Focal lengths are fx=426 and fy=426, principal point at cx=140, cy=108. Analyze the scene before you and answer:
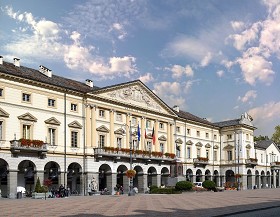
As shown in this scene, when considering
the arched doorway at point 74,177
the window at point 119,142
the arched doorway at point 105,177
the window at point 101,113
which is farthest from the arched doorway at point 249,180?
the arched doorway at point 74,177

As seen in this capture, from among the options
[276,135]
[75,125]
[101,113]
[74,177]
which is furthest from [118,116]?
[276,135]

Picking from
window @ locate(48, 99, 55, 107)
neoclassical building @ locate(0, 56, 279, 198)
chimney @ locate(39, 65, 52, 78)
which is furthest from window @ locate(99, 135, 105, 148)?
chimney @ locate(39, 65, 52, 78)

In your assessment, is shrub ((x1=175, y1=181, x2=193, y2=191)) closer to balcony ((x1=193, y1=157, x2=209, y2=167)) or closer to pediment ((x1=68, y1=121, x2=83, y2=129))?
pediment ((x1=68, y1=121, x2=83, y2=129))

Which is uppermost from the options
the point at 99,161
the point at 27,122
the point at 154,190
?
the point at 27,122

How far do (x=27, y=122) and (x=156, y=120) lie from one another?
2717 cm

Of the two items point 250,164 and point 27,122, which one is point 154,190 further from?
point 250,164

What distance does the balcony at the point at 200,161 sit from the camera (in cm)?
8319

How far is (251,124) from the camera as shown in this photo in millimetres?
94875

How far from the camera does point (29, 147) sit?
5053 cm

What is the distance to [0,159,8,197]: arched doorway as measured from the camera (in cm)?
5060

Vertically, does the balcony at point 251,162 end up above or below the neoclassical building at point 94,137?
below

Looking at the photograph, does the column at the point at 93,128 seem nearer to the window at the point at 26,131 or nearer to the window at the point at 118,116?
the window at the point at 118,116

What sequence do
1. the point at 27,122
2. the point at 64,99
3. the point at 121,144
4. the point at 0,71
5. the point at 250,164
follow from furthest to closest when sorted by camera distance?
the point at 250,164 → the point at 121,144 → the point at 64,99 → the point at 27,122 → the point at 0,71

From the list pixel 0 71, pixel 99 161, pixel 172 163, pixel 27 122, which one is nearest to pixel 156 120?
pixel 172 163
